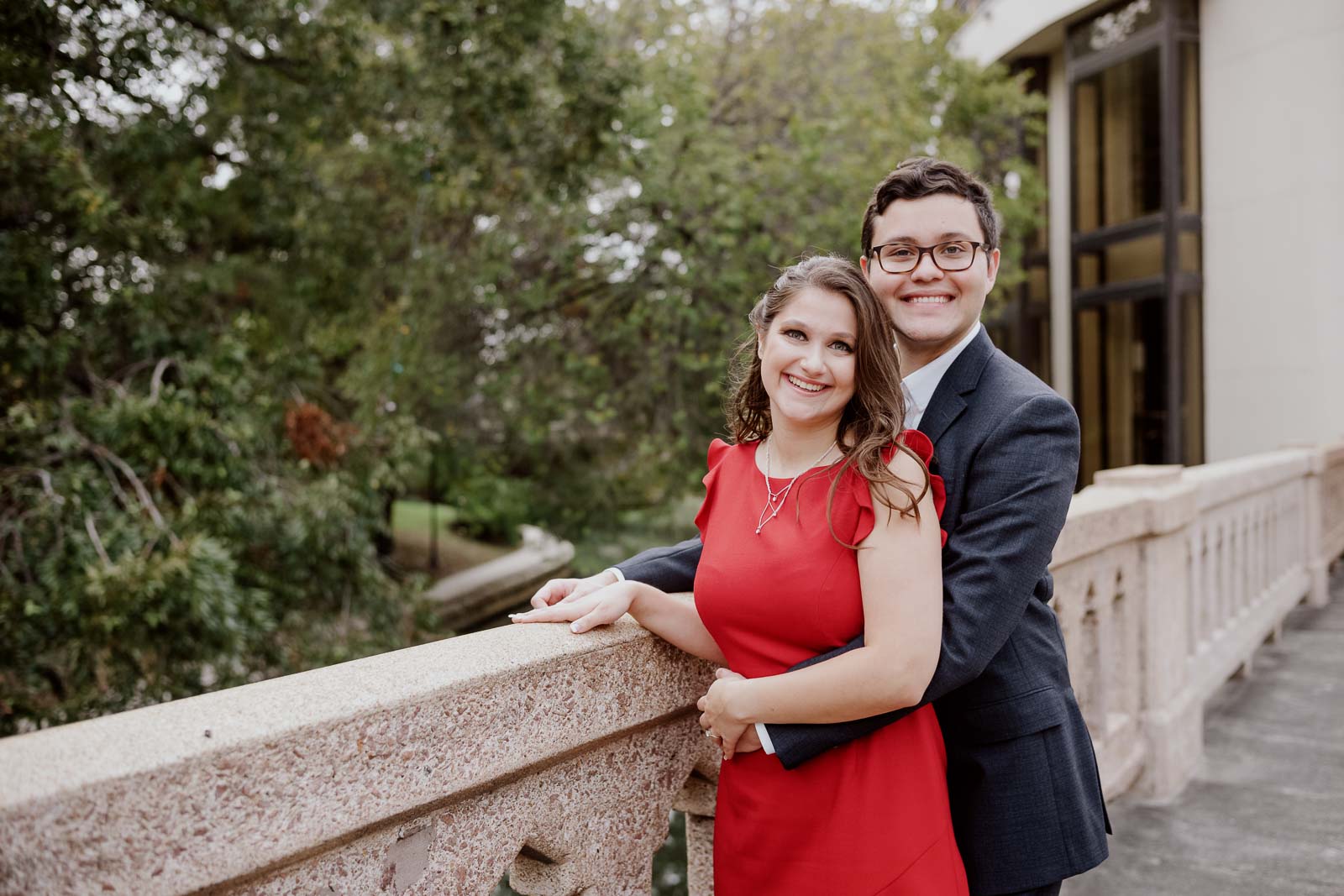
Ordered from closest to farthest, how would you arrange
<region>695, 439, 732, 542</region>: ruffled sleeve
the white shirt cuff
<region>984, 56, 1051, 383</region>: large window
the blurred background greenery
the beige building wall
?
the white shirt cuff
<region>695, 439, 732, 542</region>: ruffled sleeve
the blurred background greenery
the beige building wall
<region>984, 56, 1051, 383</region>: large window

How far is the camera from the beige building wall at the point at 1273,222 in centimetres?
1300

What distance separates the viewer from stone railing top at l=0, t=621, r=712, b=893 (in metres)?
1.24

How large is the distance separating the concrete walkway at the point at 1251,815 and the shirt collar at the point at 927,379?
2593 millimetres

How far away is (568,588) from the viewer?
2.20m

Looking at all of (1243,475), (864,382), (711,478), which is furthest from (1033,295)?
(864,382)

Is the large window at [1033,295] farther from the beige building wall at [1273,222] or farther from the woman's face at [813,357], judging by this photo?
the woman's face at [813,357]

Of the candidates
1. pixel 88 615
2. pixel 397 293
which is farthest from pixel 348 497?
pixel 397 293

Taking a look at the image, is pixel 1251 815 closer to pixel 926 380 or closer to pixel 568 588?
pixel 926 380

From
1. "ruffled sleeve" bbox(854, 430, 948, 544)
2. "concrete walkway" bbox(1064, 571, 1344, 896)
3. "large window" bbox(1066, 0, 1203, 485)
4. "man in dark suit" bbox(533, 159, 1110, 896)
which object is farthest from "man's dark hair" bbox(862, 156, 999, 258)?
"large window" bbox(1066, 0, 1203, 485)

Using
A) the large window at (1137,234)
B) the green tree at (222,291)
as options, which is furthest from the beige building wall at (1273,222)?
the green tree at (222,291)

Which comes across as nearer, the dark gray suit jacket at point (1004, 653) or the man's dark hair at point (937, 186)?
the dark gray suit jacket at point (1004, 653)

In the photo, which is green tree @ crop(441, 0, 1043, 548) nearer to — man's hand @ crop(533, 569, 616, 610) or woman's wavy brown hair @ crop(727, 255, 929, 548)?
man's hand @ crop(533, 569, 616, 610)

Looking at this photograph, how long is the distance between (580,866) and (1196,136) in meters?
15.3

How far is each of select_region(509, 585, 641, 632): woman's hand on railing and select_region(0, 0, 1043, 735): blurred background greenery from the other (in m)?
0.77
